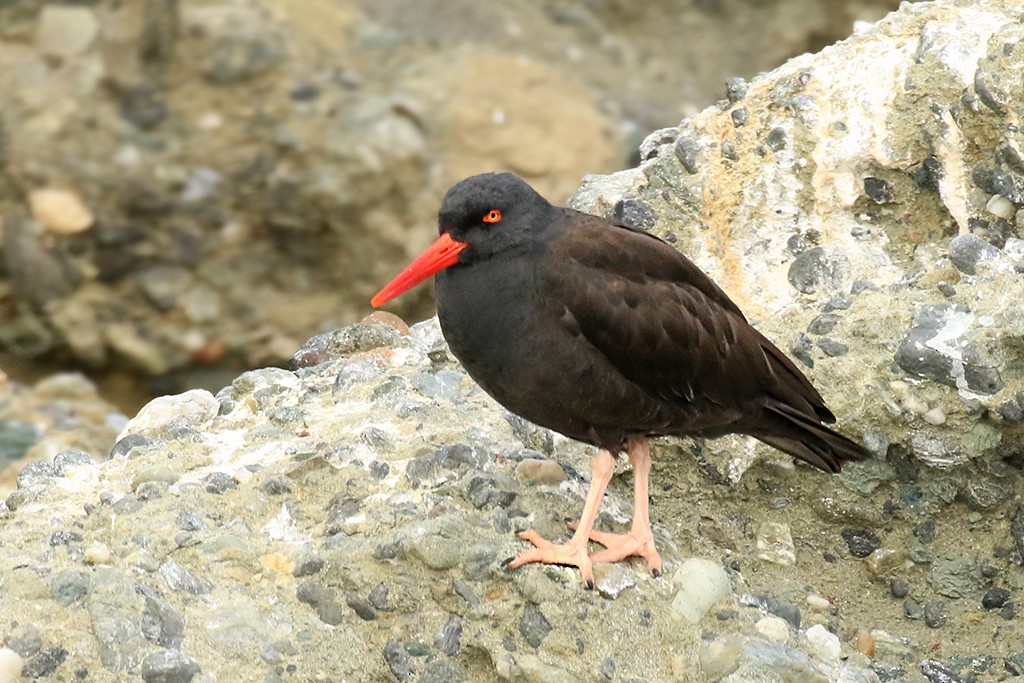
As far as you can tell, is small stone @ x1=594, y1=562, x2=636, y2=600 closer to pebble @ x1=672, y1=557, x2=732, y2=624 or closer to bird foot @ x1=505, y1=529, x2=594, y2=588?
bird foot @ x1=505, y1=529, x2=594, y2=588

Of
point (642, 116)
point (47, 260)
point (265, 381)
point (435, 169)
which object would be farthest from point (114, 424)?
point (642, 116)

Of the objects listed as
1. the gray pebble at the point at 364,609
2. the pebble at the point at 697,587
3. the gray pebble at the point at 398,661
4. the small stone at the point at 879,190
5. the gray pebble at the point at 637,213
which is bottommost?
the gray pebble at the point at 398,661

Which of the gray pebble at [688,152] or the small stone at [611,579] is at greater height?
the gray pebble at [688,152]

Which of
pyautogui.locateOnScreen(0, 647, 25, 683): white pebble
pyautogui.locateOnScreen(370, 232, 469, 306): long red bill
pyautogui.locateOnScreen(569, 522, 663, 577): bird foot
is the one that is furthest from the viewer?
pyautogui.locateOnScreen(370, 232, 469, 306): long red bill

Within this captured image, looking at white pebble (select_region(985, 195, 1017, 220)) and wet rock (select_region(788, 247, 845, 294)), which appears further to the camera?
wet rock (select_region(788, 247, 845, 294))

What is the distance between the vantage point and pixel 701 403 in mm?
5191

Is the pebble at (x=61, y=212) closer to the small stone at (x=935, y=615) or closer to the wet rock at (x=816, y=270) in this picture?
the wet rock at (x=816, y=270)

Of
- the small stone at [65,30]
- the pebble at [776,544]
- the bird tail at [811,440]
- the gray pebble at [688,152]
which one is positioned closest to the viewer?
the bird tail at [811,440]

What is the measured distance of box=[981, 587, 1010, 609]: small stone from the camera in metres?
5.30

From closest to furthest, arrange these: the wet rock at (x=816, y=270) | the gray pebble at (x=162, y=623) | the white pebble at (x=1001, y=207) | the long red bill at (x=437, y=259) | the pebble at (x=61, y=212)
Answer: the gray pebble at (x=162, y=623) < the long red bill at (x=437, y=259) < the white pebble at (x=1001, y=207) < the wet rock at (x=816, y=270) < the pebble at (x=61, y=212)

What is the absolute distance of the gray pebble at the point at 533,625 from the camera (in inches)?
185

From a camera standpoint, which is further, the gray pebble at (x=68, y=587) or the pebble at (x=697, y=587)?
the pebble at (x=697, y=587)

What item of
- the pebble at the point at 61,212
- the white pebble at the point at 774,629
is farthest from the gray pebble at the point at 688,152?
the pebble at the point at 61,212

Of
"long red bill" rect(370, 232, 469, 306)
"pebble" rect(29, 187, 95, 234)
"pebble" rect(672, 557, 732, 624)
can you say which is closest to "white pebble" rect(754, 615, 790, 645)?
"pebble" rect(672, 557, 732, 624)
